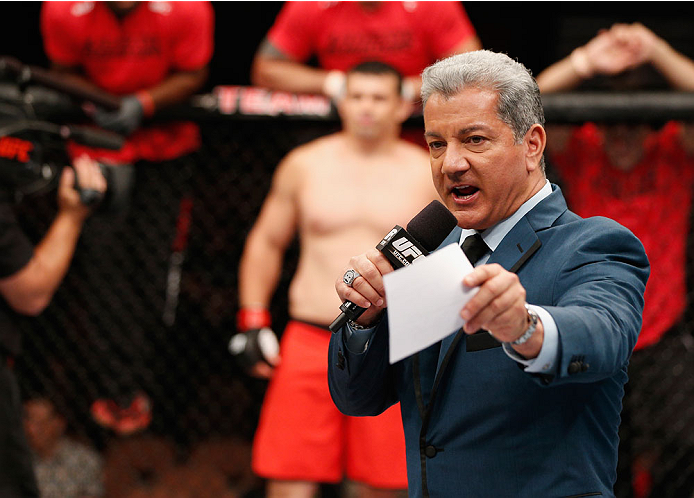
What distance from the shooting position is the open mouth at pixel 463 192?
3.84ft

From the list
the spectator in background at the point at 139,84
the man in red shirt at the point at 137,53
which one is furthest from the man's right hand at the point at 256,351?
the man in red shirt at the point at 137,53

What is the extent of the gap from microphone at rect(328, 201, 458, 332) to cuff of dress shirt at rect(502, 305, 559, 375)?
18 centimetres

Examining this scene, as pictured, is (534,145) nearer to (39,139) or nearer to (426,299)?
(426,299)

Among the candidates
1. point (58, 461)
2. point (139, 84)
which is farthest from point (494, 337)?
point (58, 461)

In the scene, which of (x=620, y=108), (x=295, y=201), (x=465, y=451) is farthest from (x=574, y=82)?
(x=465, y=451)

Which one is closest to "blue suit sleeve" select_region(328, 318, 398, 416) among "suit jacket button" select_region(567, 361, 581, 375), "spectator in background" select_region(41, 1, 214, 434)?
"suit jacket button" select_region(567, 361, 581, 375)

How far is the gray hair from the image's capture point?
1125mm

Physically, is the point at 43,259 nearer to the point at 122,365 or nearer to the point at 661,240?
the point at 122,365

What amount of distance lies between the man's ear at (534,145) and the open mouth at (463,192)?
A: 3.5 inches

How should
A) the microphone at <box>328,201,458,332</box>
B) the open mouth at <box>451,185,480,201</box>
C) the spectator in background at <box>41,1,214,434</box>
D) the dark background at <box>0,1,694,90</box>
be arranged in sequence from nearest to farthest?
the microphone at <box>328,201,458,332</box> < the open mouth at <box>451,185,480,201</box> < the spectator in background at <box>41,1,214,434</box> < the dark background at <box>0,1,694,90</box>

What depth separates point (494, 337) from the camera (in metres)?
1.02

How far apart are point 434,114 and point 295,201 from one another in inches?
56.2

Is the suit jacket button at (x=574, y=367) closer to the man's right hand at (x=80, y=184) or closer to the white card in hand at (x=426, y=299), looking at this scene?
the white card in hand at (x=426, y=299)

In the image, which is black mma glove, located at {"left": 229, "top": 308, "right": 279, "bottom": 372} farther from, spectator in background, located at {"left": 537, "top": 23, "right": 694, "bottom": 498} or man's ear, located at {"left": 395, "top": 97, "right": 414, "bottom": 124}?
spectator in background, located at {"left": 537, "top": 23, "right": 694, "bottom": 498}
